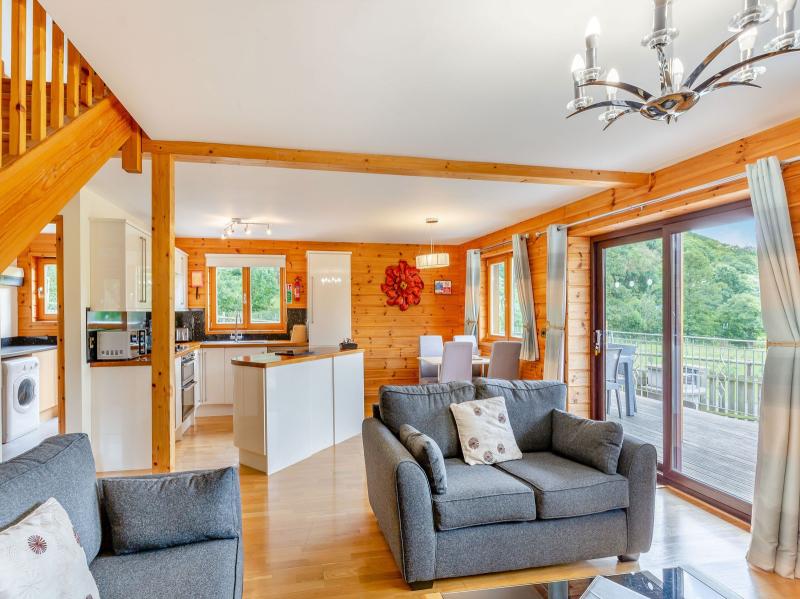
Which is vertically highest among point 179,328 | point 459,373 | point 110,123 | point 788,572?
point 110,123

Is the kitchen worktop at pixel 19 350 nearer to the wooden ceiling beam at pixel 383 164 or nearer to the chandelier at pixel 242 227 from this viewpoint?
the chandelier at pixel 242 227

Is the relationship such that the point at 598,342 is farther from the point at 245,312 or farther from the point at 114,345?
the point at 245,312

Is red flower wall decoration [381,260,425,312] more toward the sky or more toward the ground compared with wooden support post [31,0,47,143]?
more toward the ground

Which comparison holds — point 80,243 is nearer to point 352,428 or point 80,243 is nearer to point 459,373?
point 352,428

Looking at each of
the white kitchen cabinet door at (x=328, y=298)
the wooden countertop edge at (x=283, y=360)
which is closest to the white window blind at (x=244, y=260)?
the white kitchen cabinet door at (x=328, y=298)

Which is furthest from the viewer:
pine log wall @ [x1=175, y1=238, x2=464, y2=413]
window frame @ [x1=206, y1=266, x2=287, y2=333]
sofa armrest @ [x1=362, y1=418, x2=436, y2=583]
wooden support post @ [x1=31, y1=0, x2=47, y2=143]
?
pine log wall @ [x1=175, y1=238, x2=464, y2=413]

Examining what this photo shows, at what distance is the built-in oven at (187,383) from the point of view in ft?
16.1

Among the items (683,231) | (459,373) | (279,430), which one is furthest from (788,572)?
(279,430)

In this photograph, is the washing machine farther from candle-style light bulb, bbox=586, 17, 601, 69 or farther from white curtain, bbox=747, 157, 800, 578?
white curtain, bbox=747, 157, 800, 578

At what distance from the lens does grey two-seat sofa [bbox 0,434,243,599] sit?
1479 millimetres

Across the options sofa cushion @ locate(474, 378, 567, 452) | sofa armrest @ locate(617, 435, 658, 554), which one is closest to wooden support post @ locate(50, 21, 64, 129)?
sofa cushion @ locate(474, 378, 567, 452)

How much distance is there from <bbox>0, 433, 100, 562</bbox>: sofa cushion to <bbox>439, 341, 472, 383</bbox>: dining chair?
12.2ft

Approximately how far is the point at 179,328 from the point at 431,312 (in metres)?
3.88

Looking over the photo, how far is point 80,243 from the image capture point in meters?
3.79
